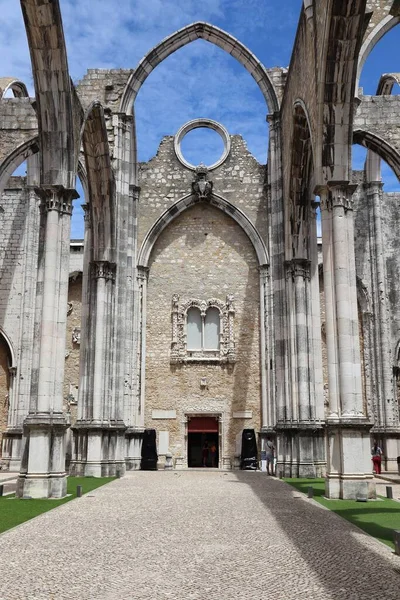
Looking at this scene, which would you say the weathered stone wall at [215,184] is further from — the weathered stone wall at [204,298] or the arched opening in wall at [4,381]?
the arched opening in wall at [4,381]

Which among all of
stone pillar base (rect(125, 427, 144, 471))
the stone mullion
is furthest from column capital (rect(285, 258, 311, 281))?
stone pillar base (rect(125, 427, 144, 471))

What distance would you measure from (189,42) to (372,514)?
15958 mm

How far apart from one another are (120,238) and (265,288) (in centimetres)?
560

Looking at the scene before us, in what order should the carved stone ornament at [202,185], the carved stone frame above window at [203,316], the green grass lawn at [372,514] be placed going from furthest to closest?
the carved stone ornament at [202,185] → the carved stone frame above window at [203,316] → the green grass lawn at [372,514]

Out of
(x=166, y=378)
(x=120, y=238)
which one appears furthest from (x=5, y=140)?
(x=166, y=378)

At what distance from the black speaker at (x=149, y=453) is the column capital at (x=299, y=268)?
6.65 metres

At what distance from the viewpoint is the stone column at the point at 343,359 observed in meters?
9.97

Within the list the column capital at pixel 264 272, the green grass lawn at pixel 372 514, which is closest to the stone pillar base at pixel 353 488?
the green grass lawn at pixel 372 514

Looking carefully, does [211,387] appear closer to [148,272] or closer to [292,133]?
[148,272]

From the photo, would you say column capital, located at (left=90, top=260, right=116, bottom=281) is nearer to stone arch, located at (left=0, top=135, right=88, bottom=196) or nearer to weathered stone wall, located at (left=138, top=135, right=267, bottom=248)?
→ stone arch, located at (left=0, top=135, right=88, bottom=196)

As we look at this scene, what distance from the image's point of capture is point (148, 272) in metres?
21.0

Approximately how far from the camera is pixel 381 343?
20.9 meters

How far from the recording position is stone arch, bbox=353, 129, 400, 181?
1475cm

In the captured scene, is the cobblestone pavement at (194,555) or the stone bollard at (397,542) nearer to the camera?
the cobblestone pavement at (194,555)
